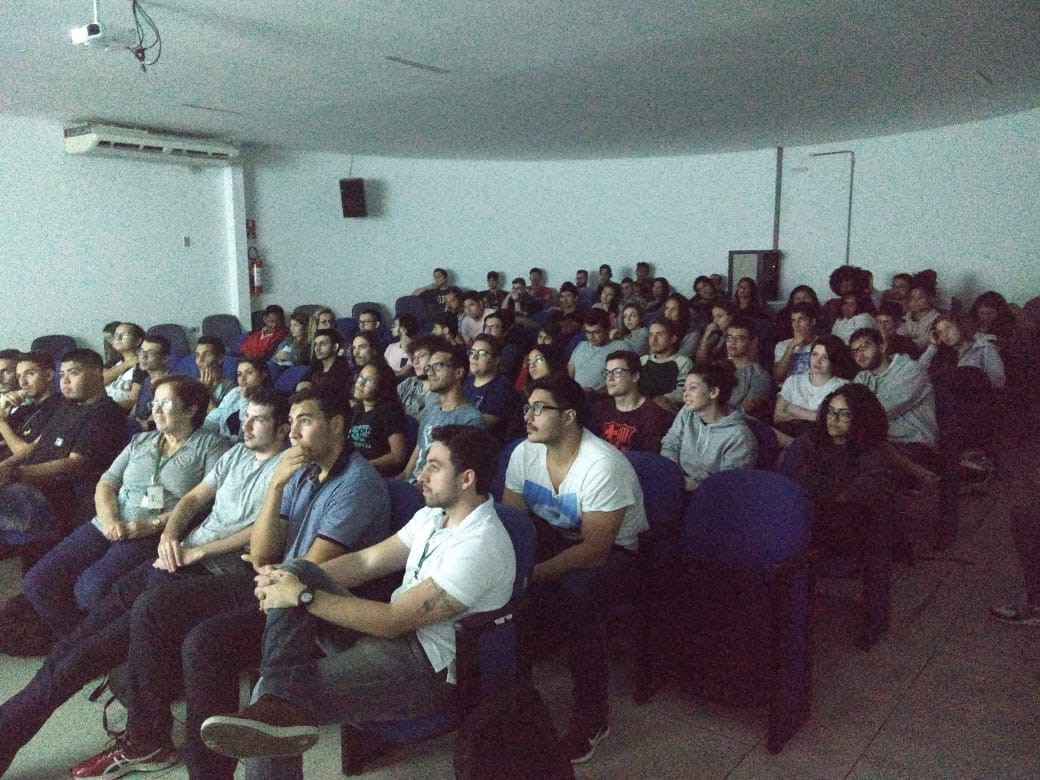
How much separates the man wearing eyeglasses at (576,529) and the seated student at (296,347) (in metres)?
4.30

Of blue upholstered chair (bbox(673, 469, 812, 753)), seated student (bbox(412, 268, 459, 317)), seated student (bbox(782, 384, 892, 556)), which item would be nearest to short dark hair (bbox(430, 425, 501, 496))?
blue upholstered chair (bbox(673, 469, 812, 753))

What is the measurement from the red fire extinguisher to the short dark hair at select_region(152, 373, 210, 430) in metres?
6.62

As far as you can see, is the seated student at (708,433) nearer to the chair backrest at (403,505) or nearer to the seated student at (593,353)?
the chair backrest at (403,505)

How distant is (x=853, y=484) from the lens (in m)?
3.29

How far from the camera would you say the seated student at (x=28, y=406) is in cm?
394

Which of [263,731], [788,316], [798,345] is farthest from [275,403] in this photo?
[788,316]

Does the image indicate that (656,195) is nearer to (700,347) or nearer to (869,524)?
(700,347)

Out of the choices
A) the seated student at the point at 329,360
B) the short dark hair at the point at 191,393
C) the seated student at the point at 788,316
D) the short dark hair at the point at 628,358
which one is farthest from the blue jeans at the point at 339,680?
the seated student at the point at 788,316

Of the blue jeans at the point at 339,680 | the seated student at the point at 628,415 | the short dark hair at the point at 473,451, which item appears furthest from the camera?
the seated student at the point at 628,415

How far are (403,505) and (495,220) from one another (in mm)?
9083

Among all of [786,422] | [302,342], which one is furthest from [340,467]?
[302,342]

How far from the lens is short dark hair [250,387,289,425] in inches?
116

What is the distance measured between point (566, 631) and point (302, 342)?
5315 mm

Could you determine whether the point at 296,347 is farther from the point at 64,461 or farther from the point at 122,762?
the point at 122,762
